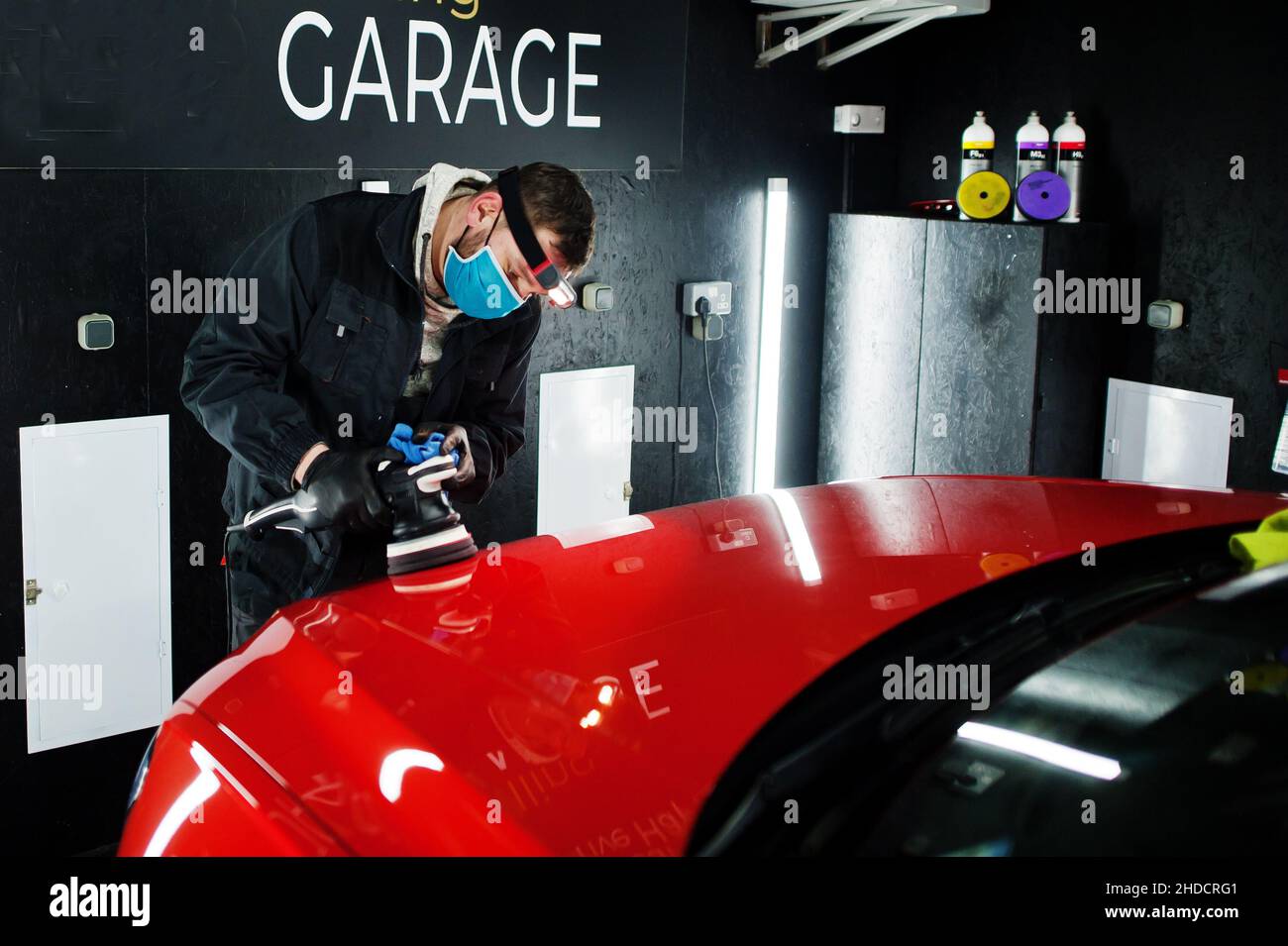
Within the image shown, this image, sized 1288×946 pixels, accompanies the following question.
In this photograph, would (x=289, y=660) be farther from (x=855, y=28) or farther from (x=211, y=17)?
(x=855, y=28)

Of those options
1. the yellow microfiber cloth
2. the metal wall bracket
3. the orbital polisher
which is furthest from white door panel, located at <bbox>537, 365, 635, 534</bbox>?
the yellow microfiber cloth

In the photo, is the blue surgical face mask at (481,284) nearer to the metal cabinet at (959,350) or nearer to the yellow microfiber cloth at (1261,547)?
the yellow microfiber cloth at (1261,547)

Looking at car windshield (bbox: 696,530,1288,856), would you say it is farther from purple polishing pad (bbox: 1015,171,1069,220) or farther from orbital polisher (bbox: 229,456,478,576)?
purple polishing pad (bbox: 1015,171,1069,220)

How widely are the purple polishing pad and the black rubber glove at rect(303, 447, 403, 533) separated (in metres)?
2.63

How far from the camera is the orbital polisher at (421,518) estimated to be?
6.56 feet

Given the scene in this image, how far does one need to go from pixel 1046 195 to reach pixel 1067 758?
10.7 feet

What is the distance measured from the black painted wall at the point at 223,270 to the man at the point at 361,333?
1.51 feet

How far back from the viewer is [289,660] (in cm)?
151

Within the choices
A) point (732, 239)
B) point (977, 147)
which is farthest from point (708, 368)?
point (977, 147)

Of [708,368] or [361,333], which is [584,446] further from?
[361,333]

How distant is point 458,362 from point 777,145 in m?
2.22

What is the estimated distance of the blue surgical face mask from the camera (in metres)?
2.67

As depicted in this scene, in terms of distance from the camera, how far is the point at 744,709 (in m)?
1.38
